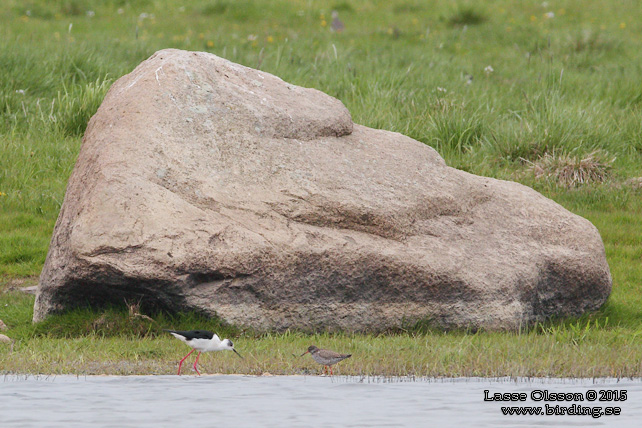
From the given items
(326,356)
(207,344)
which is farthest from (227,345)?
(326,356)

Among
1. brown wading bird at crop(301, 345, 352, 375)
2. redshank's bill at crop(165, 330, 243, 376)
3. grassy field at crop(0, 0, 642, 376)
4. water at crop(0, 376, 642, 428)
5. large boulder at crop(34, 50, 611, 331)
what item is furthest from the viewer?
large boulder at crop(34, 50, 611, 331)

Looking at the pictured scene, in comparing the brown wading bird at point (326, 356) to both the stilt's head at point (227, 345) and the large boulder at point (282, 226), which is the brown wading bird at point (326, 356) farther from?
the large boulder at point (282, 226)

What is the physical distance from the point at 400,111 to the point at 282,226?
277 inches

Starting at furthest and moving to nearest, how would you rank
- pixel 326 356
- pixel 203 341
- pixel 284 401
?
pixel 203 341 → pixel 326 356 → pixel 284 401

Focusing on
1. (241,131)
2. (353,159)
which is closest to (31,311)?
(241,131)

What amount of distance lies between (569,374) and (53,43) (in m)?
Answer: 13.1

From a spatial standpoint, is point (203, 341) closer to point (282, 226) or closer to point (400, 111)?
point (282, 226)

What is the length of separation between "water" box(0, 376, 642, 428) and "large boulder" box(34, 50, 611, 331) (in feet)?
4.18

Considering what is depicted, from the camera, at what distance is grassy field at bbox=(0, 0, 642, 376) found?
7.15 m

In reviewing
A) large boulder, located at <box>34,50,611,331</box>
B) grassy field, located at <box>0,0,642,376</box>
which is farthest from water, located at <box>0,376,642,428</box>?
large boulder, located at <box>34,50,611,331</box>

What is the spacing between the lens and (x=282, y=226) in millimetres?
7891

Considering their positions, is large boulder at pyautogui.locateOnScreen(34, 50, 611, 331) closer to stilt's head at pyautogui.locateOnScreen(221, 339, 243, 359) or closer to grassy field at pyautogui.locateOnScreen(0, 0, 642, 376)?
grassy field at pyautogui.locateOnScreen(0, 0, 642, 376)

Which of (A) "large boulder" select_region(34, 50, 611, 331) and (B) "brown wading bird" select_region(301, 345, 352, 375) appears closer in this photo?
(B) "brown wading bird" select_region(301, 345, 352, 375)

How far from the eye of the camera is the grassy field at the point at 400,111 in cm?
715
